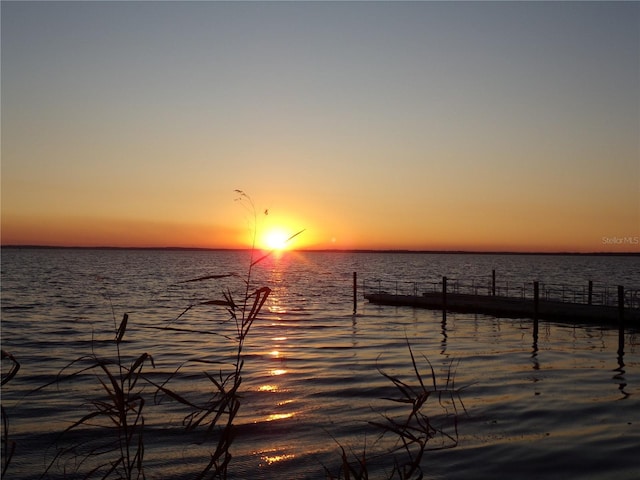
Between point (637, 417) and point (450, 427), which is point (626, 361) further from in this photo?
point (450, 427)

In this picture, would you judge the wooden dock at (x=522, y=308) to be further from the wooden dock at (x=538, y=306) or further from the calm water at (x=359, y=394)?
the calm water at (x=359, y=394)

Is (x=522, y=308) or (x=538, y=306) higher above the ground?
(x=538, y=306)

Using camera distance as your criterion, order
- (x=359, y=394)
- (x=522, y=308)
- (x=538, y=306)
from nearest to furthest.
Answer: (x=359, y=394)
(x=538, y=306)
(x=522, y=308)

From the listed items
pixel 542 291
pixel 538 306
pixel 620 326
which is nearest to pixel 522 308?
pixel 538 306

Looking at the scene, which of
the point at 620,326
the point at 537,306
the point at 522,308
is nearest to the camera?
the point at 620,326

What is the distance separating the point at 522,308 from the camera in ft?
134

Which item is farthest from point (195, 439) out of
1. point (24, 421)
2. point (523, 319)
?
point (523, 319)

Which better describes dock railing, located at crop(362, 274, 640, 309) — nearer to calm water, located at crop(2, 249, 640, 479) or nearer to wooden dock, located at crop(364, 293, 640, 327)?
wooden dock, located at crop(364, 293, 640, 327)

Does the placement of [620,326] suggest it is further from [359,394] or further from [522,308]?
[359,394]

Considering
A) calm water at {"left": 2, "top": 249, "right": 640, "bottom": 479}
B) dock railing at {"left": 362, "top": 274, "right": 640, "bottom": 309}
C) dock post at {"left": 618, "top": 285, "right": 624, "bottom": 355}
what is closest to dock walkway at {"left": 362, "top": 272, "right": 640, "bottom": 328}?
dock post at {"left": 618, "top": 285, "right": 624, "bottom": 355}

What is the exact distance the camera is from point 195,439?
14.4 meters

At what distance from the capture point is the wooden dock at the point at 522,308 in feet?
118

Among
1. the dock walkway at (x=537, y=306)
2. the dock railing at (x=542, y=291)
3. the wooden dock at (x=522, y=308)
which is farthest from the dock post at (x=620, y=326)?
the dock railing at (x=542, y=291)

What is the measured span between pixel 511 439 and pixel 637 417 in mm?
4149
